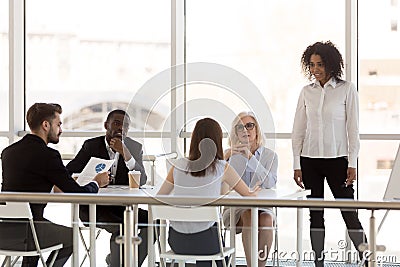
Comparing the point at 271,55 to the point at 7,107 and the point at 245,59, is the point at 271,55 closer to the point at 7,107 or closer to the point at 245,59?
the point at 245,59

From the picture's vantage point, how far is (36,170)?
4141 mm

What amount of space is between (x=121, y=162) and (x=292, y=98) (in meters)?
1.90

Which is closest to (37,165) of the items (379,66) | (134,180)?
(134,180)

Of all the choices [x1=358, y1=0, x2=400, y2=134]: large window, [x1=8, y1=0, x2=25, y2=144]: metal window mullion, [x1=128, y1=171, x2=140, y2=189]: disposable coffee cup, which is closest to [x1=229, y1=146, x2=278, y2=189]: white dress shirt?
[x1=128, y1=171, x2=140, y2=189]: disposable coffee cup

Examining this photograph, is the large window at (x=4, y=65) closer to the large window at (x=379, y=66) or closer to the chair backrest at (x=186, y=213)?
the large window at (x=379, y=66)

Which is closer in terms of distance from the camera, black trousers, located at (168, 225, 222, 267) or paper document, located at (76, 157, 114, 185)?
black trousers, located at (168, 225, 222, 267)

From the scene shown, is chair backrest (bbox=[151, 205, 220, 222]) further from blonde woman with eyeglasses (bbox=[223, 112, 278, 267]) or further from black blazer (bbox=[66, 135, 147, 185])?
black blazer (bbox=[66, 135, 147, 185])

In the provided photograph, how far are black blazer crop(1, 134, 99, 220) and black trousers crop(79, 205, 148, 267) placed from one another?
2.92ft

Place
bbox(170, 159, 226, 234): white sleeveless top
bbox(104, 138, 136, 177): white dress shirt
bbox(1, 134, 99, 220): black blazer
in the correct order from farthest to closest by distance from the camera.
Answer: bbox(104, 138, 136, 177): white dress shirt → bbox(1, 134, 99, 220): black blazer → bbox(170, 159, 226, 234): white sleeveless top

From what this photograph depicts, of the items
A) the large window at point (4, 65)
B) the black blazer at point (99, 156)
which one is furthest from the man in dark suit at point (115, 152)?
the large window at point (4, 65)

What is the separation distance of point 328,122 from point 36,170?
1718mm

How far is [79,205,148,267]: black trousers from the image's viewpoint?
3.17 m

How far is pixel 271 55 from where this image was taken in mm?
6328

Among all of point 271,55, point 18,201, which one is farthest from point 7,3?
point 18,201
